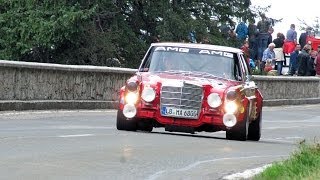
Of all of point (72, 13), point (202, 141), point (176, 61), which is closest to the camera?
point (202, 141)

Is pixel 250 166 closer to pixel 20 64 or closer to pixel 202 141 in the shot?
pixel 202 141

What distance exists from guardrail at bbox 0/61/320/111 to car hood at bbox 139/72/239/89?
653cm

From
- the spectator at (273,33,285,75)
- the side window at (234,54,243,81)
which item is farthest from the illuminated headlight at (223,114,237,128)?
the spectator at (273,33,285,75)

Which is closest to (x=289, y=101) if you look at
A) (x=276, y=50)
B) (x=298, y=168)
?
(x=276, y=50)

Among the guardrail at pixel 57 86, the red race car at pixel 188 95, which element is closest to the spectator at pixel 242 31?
the guardrail at pixel 57 86

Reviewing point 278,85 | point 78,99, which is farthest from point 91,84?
point 278,85

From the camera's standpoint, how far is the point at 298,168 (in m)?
11.0

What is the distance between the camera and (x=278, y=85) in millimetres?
39156

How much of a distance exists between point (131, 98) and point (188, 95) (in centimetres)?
101

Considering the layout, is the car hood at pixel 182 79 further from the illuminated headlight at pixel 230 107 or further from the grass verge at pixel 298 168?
the grass verge at pixel 298 168

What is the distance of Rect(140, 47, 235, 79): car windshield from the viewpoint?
18000 millimetres

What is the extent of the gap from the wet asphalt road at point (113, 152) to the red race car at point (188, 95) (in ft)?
0.96

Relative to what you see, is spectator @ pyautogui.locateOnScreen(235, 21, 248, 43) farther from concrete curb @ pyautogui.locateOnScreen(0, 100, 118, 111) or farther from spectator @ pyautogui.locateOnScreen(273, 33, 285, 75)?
concrete curb @ pyautogui.locateOnScreen(0, 100, 118, 111)

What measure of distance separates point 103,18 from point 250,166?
25.8m
